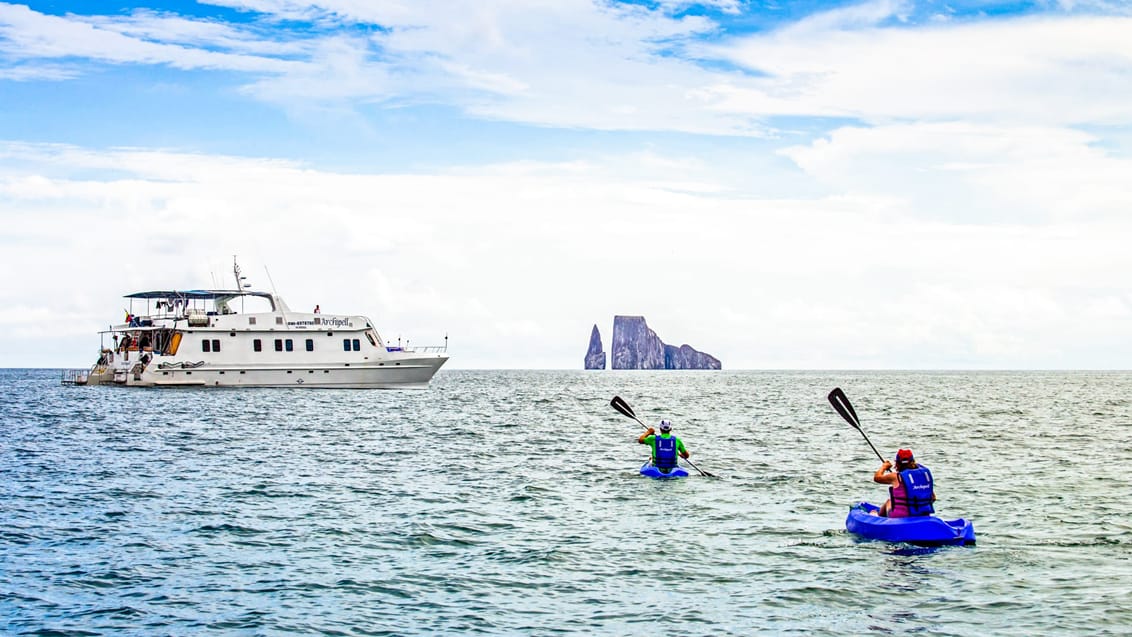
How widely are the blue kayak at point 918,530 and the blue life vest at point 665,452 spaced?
823cm

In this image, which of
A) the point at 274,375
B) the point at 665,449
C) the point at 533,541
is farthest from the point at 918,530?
the point at 274,375

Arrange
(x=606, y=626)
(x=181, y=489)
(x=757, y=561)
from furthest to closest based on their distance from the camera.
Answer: (x=181, y=489) < (x=757, y=561) < (x=606, y=626)

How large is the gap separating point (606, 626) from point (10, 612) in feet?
23.8

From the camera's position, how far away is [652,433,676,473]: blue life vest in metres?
24.8

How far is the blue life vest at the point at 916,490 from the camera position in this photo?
16312mm

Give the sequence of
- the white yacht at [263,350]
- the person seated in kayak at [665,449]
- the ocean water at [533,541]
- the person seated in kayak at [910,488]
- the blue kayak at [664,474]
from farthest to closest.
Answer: the white yacht at [263,350] → the blue kayak at [664,474] → the person seated in kayak at [665,449] → the person seated in kayak at [910,488] → the ocean water at [533,541]

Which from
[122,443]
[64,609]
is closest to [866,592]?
[64,609]

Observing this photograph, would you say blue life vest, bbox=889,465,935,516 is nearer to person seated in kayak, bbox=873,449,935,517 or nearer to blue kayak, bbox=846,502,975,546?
person seated in kayak, bbox=873,449,935,517

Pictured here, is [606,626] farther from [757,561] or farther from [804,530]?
[804,530]

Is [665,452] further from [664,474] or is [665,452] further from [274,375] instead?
[274,375]

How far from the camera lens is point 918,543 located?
52.6ft

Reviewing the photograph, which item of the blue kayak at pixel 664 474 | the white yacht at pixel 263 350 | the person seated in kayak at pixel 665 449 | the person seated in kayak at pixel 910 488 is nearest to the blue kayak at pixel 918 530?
the person seated in kayak at pixel 910 488

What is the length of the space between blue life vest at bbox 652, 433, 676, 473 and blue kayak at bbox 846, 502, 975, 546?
27.0ft

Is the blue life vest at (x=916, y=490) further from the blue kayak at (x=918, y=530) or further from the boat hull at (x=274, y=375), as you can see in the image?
the boat hull at (x=274, y=375)
